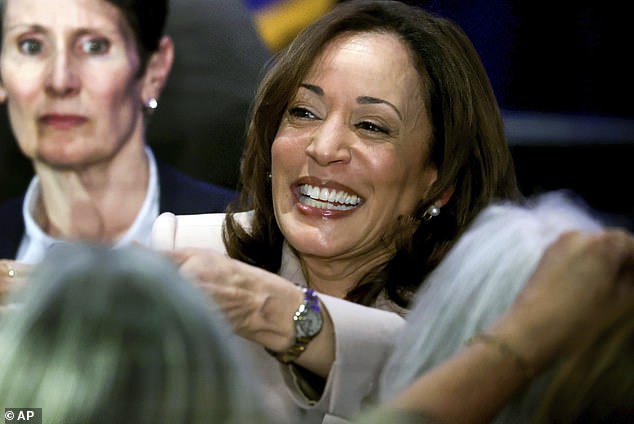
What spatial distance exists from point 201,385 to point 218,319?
0.09 m

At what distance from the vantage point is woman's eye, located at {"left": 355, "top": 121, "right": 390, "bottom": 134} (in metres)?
1.93

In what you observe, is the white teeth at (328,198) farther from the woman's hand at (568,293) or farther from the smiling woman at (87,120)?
the woman's hand at (568,293)

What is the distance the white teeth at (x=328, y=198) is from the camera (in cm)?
194

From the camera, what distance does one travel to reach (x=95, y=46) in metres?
2.26

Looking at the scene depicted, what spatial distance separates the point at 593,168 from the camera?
231cm

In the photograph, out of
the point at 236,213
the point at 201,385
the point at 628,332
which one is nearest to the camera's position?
the point at 201,385

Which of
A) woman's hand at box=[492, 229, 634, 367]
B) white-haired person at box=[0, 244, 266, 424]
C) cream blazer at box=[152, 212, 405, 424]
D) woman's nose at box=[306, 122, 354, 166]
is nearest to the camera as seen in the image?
white-haired person at box=[0, 244, 266, 424]

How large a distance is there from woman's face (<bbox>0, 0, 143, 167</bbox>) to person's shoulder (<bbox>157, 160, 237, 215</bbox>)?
0.12 metres

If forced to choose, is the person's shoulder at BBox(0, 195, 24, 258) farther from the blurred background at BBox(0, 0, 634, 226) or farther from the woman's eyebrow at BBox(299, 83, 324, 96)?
the woman's eyebrow at BBox(299, 83, 324, 96)

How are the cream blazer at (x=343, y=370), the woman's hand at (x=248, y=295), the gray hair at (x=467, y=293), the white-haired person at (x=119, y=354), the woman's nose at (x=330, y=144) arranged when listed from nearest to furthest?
the white-haired person at (x=119, y=354) → the gray hair at (x=467, y=293) → the woman's hand at (x=248, y=295) → the cream blazer at (x=343, y=370) → the woman's nose at (x=330, y=144)

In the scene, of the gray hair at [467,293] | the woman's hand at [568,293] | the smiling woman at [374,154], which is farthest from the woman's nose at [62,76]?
the woman's hand at [568,293]

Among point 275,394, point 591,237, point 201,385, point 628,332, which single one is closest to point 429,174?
point 275,394

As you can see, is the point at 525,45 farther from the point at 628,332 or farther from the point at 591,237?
the point at 628,332

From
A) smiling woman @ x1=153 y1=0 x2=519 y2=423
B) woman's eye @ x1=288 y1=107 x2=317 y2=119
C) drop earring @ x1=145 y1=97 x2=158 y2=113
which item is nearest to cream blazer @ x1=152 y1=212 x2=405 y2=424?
smiling woman @ x1=153 y1=0 x2=519 y2=423
